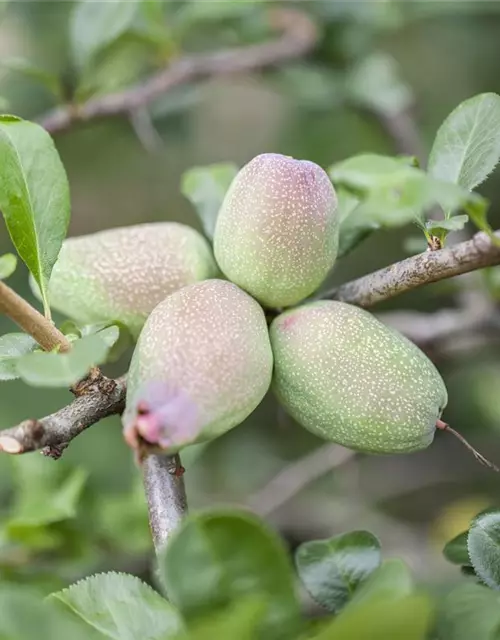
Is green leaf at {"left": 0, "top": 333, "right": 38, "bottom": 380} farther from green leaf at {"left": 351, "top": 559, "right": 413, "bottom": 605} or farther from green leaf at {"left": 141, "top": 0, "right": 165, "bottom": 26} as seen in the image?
green leaf at {"left": 141, "top": 0, "right": 165, "bottom": 26}

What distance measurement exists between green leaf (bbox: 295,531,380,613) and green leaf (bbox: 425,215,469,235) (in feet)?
0.77

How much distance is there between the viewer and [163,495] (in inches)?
23.7

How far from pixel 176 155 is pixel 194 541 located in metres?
1.43

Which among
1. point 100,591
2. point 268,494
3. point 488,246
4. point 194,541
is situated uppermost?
point 488,246

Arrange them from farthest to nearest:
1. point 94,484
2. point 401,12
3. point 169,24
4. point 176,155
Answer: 1. point 176,155
2. point 401,12
3. point 169,24
4. point 94,484

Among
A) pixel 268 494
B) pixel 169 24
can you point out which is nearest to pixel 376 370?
pixel 268 494

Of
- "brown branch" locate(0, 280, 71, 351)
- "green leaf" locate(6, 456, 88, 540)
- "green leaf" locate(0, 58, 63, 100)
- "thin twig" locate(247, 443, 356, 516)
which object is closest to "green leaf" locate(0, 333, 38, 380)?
"brown branch" locate(0, 280, 71, 351)

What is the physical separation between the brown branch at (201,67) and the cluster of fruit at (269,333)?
543 millimetres

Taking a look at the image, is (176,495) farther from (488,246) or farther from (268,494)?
(268,494)

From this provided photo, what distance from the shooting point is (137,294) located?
67cm

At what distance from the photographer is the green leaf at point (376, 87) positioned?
4.38ft

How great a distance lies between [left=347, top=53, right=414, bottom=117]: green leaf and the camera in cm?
133

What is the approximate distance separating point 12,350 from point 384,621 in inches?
13.4

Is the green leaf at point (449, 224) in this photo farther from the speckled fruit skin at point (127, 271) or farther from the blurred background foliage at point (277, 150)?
the blurred background foliage at point (277, 150)
